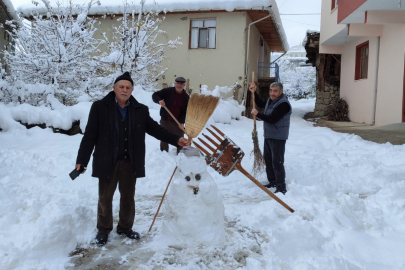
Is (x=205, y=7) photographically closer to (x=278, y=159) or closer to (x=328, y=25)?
(x=328, y=25)

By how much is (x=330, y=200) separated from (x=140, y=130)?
7.31 feet

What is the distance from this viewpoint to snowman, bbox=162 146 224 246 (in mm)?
3016

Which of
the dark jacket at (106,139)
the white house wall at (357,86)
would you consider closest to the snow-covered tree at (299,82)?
the white house wall at (357,86)

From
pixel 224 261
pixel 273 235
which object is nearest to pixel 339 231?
pixel 273 235

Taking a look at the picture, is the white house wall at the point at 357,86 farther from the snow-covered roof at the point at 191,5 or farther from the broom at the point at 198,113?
the broom at the point at 198,113

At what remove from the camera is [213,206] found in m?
3.08

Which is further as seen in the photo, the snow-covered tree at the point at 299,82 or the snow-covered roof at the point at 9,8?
the snow-covered tree at the point at 299,82

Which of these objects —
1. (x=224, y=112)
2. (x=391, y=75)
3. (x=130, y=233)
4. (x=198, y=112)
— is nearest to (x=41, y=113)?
(x=224, y=112)

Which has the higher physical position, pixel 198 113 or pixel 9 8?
pixel 9 8

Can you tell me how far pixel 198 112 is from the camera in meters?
3.32

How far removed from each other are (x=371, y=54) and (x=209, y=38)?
20.1ft

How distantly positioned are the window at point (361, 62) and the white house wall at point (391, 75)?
5.61ft

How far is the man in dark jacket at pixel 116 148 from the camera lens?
10.3ft

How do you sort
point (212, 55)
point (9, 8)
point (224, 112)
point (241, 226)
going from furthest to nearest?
point (9, 8), point (212, 55), point (224, 112), point (241, 226)
